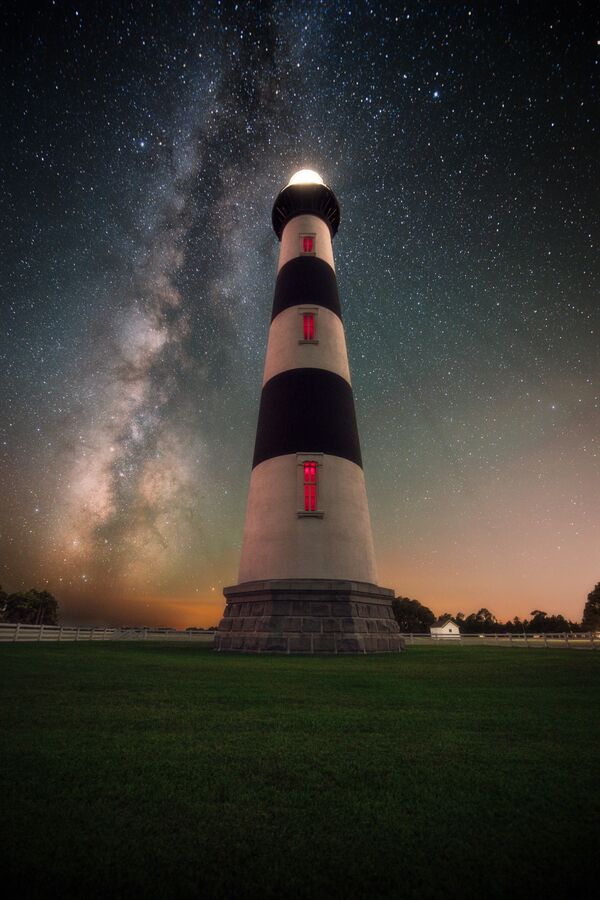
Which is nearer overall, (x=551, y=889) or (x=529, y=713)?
(x=551, y=889)

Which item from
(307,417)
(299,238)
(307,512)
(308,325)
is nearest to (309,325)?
(308,325)

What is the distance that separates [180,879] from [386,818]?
1.16 meters

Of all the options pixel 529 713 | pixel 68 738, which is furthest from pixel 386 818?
pixel 529 713

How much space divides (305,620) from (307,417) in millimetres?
7158

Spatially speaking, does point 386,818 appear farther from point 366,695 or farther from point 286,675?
point 286,675

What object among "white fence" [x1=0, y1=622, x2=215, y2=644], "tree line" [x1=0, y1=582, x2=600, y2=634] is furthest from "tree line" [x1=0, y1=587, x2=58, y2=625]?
"white fence" [x1=0, y1=622, x2=215, y2=644]

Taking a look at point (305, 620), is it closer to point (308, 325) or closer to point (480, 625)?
point (308, 325)

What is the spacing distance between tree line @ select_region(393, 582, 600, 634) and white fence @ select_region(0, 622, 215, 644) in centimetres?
3399

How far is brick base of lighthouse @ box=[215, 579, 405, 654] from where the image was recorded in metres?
13.7

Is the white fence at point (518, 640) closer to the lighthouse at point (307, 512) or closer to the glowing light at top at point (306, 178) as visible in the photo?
the lighthouse at point (307, 512)

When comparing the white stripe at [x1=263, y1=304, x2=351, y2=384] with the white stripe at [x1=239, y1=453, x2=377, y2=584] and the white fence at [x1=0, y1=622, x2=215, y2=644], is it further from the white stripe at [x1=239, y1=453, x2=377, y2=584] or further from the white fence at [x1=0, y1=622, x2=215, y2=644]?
the white fence at [x1=0, y1=622, x2=215, y2=644]

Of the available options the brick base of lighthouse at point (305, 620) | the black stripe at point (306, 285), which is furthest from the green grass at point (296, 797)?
the black stripe at point (306, 285)

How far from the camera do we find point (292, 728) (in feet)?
14.3

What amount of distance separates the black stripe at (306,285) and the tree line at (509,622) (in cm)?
4673
